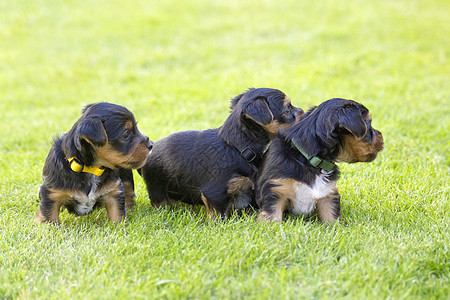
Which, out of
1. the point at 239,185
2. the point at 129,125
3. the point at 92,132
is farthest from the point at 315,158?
the point at 92,132

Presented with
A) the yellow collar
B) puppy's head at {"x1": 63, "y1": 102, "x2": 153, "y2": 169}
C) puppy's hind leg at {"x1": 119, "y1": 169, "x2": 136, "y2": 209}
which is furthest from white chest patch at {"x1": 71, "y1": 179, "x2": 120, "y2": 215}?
puppy's hind leg at {"x1": 119, "y1": 169, "x2": 136, "y2": 209}

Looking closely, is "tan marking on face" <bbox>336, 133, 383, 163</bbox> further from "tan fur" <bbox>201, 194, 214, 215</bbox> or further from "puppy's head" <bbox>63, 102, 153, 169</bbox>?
"puppy's head" <bbox>63, 102, 153, 169</bbox>

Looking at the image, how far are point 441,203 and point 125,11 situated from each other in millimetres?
12573

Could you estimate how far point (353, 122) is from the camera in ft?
14.5

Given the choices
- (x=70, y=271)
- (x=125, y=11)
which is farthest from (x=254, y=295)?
(x=125, y=11)

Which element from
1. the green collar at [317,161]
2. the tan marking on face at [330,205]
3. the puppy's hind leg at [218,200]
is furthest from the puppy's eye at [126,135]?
the tan marking on face at [330,205]

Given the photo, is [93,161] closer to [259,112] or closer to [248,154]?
[248,154]

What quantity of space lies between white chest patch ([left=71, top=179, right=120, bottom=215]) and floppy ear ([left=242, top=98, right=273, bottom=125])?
1.37 metres

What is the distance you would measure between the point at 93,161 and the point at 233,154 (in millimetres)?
1302

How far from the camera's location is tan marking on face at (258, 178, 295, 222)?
456 cm

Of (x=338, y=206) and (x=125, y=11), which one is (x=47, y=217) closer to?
(x=338, y=206)

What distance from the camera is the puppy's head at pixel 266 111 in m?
4.88

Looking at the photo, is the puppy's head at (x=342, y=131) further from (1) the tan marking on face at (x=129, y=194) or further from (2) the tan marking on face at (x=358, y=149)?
(1) the tan marking on face at (x=129, y=194)

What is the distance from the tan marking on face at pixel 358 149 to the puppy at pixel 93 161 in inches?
68.4
